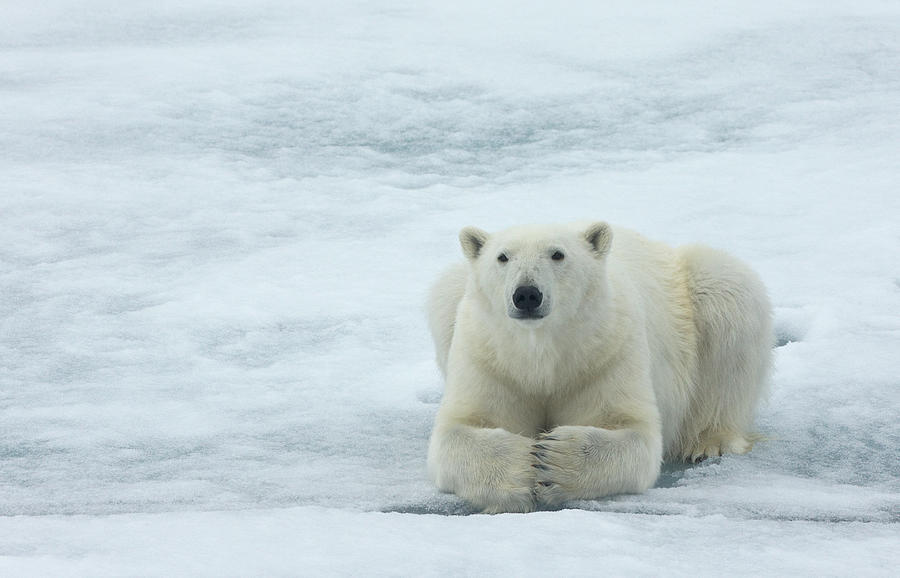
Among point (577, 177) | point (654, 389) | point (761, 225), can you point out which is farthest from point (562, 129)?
point (654, 389)

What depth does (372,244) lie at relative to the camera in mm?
7098

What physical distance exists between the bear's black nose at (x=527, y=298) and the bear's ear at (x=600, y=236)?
0.49 metres

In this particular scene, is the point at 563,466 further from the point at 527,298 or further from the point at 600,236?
the point at 600,236

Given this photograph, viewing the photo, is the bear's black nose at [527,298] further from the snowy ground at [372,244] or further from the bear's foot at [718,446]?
the bear's foot at [718,446]

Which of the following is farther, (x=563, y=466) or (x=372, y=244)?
(x=372, y=244)

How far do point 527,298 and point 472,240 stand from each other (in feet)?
1.86

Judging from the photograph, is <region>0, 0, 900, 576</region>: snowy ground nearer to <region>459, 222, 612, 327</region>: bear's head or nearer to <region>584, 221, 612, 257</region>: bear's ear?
<region>459, 222, 612, 327</region>: bear's head

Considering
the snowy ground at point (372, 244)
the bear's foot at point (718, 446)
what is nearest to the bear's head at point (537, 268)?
the snowy ground at point (372, 244)

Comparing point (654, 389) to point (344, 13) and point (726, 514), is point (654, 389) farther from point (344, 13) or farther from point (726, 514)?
point (344, 13)

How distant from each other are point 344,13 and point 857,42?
17.7 ft

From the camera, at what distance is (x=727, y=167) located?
27.7 feet

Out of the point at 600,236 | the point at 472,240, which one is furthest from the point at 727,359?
the point at 472,240

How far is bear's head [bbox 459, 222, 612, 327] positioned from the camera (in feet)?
12.2

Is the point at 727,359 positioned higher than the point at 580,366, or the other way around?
the point at 580,366
